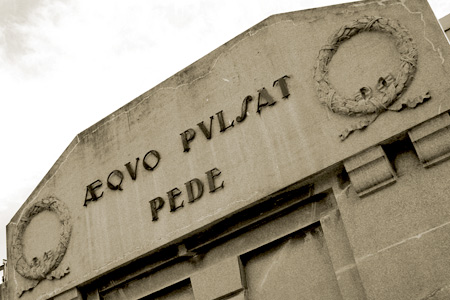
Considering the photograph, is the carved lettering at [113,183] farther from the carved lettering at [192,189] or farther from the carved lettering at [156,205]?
the carved lettering at [192,189]

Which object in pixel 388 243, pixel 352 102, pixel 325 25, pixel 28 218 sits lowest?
pixel 388 243

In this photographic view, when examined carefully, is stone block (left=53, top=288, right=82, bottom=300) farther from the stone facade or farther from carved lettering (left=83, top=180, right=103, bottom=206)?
carved lettering (left=83, top=180, right=103, bottom=206)

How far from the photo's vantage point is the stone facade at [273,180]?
6457 millimetres

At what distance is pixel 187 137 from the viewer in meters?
8.28

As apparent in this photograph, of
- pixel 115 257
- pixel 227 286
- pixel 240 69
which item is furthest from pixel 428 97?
pixel 115 257

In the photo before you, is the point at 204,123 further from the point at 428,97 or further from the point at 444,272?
the point at 444,272

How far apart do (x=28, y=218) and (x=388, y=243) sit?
5.70 m

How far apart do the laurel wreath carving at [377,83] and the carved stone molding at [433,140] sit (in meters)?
0.28

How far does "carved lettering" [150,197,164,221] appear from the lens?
26.6ft

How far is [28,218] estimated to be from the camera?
940 cm

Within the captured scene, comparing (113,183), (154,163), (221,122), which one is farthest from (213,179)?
(113,183)

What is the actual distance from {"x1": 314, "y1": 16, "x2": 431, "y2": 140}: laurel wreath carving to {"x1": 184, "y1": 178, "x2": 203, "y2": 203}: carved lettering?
1948mm

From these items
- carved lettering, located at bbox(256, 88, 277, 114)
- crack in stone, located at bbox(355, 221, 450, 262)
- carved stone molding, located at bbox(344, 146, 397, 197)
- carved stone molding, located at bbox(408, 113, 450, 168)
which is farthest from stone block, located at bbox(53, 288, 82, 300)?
carved stone molding, located at bbox(408, 113, 450, 168)

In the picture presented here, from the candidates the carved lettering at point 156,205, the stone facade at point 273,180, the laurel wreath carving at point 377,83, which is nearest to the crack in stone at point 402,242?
the stone facade at point 273,180
